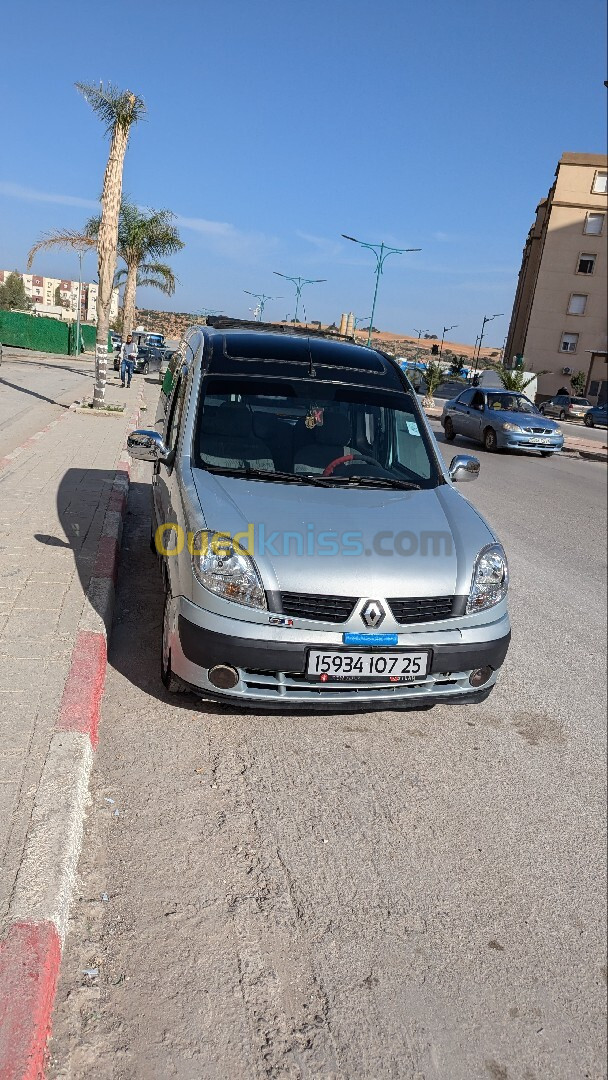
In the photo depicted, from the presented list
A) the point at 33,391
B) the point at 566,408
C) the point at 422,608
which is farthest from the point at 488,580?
the point at 566,408

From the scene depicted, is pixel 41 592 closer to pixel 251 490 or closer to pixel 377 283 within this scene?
pixel 251 490

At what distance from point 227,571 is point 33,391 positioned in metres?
17.8

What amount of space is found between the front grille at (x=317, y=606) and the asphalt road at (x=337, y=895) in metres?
0.75

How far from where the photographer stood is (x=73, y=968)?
7.74 ft

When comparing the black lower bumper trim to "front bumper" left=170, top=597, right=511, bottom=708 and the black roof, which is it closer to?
"front bumper" left=170, top=597, right=511, bottom=708

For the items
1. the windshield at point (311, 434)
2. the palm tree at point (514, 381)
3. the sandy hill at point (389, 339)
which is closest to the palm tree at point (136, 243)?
the palm tree at point (514, 381)

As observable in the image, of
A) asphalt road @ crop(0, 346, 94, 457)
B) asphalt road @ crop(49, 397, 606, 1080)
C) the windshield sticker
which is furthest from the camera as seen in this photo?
asphalt road @ crop(0, 346, 94, 457)

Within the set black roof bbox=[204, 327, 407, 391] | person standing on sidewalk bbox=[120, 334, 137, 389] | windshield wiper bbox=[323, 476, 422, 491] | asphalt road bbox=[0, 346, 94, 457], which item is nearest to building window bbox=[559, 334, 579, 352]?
asphalt road bbox=[0, 346, 94, 457]

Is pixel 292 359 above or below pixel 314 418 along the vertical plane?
above

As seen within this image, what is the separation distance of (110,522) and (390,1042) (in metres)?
5.12

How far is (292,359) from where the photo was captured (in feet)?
16.0

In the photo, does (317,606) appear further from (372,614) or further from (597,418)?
(597,418)

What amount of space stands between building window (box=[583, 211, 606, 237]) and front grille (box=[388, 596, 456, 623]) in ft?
205

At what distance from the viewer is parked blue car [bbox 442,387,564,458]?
1850cm
